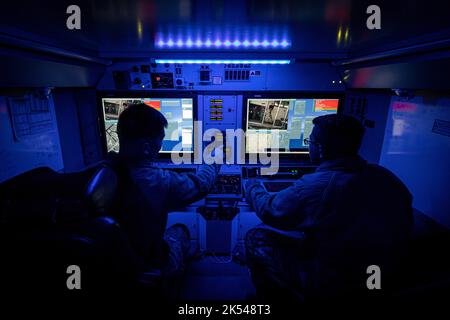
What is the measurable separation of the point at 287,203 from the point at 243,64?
51.1 inches

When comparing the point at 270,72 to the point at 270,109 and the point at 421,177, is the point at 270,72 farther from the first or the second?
the point at 421,177

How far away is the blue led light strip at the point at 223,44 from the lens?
1.56 m

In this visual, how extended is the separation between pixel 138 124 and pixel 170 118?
2.59 ft

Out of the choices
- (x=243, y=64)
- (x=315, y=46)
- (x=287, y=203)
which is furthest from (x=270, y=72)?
(x=287, y=203)

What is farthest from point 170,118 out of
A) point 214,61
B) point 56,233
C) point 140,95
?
point 56,233

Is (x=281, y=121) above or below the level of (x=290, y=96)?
below

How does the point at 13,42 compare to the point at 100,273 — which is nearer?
the point at 100,273

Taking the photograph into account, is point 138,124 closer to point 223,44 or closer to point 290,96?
point 223,44

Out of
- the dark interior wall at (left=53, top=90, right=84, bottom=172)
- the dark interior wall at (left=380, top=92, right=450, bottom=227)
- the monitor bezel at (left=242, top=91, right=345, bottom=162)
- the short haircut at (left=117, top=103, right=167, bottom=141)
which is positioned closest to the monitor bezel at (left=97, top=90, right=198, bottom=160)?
the dark interior wall at (left=53, top=90, right=84, bottom=172)

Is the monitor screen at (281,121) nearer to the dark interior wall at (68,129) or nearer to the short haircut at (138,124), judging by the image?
the short haircut at (138,124)

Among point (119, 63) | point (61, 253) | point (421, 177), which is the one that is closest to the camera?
point (61, 253)

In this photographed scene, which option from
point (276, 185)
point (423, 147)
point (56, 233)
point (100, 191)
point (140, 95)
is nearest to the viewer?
point (56, 233)

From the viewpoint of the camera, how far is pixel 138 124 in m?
1.40

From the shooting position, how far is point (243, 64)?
2.10 m
